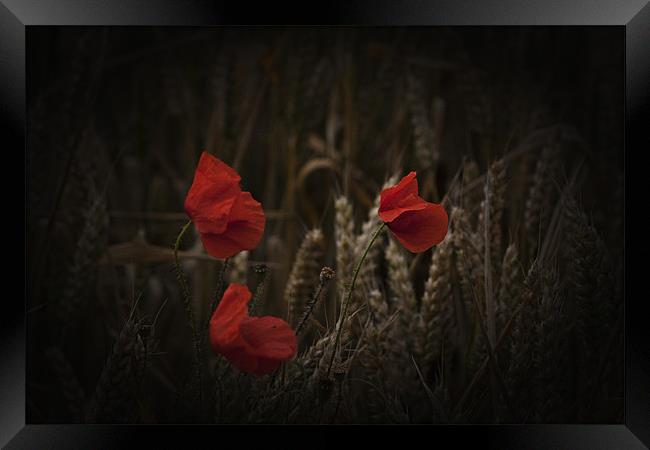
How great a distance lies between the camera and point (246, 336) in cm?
55

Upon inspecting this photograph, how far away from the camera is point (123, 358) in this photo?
1.97 ft

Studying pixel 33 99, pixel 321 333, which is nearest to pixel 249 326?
pixel 321 333

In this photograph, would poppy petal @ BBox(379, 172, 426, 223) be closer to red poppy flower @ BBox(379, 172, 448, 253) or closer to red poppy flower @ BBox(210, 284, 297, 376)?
red poppy flower @ BBox(379, 172, 448, 253)

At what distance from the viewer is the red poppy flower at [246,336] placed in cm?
54

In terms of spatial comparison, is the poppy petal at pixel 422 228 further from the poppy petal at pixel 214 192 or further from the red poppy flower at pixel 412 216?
the poppy petal at pixel 214 192

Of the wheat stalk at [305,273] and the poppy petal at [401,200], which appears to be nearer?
the poppy petal at [401,200]

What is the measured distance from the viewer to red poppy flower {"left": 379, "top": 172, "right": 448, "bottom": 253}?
0.57 m

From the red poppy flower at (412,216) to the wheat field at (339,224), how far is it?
75mm

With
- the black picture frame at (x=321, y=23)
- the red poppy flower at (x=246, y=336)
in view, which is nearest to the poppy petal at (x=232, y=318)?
the red poppy flower at (x=246, y=336)

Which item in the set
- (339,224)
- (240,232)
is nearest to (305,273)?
(339,224)

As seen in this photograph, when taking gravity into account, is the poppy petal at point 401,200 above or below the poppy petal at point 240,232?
above

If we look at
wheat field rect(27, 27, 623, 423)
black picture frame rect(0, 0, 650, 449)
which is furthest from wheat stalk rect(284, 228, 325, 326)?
black picture frame rect(0, 0, 650, 449)

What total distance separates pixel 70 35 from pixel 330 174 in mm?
439

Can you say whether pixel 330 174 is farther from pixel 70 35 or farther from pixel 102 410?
pixel 102 410
